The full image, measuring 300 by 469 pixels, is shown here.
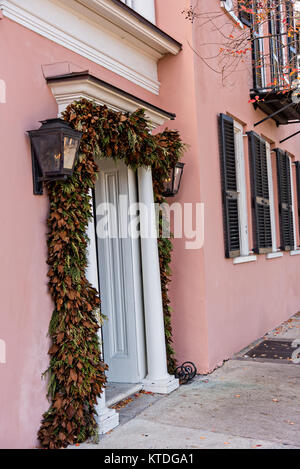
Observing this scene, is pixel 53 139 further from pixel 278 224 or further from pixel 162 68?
pixel 278 224

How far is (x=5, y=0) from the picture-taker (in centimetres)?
376

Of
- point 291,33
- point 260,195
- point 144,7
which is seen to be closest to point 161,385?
point 260,195

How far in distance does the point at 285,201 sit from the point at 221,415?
5.87 metres

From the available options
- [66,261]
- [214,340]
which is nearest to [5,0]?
[66,261]

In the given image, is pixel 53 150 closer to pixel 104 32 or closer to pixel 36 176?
pixel 36 176

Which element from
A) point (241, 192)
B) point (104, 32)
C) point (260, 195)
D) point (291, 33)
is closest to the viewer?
point (104, 32)

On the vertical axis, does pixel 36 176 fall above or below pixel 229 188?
below

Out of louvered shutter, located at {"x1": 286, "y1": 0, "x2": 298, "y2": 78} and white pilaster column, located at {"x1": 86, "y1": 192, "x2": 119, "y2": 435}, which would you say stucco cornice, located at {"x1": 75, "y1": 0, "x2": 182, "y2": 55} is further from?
white pilaster column, located at {"x1": 86, "y1": 192, "x2": 119, "y2": 435}

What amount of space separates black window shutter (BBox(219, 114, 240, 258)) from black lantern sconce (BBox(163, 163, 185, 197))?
3.39 ft

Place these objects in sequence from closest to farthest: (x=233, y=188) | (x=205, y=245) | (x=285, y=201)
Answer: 1. (x=205, y=245)
2. (x=233, y=188)
3. (x=285, y=201)

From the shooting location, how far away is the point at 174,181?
5.79 meters

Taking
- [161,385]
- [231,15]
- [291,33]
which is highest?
[231,15]

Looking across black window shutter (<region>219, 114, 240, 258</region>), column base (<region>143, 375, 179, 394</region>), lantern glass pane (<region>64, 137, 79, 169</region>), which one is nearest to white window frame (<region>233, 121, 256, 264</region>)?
black window shutter (<region>219, 114, 240, 258</region>)
